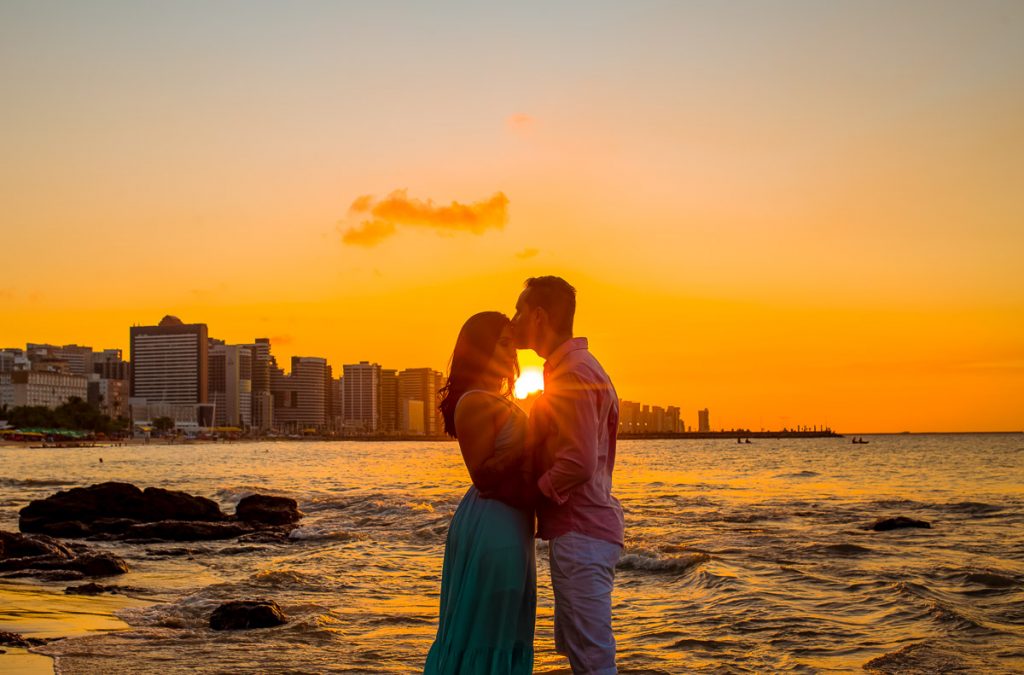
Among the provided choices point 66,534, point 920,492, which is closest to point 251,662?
point 66,534

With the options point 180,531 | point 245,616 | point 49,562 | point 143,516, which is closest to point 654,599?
point 245,616

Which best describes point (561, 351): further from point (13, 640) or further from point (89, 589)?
point (89, 589)

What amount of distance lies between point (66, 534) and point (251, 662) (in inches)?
582

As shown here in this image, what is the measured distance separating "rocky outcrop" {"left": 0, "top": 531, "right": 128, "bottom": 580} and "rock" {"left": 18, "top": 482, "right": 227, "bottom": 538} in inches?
221

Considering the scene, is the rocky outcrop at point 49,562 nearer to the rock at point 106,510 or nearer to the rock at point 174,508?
the rock at point 106,510

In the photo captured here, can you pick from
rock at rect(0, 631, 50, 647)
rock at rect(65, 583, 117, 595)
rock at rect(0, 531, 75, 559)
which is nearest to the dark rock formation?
rock at rect(0, 531, 75, 559)

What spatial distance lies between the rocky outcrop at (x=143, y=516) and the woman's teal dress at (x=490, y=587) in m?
17.7

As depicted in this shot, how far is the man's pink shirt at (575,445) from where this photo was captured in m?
4.49

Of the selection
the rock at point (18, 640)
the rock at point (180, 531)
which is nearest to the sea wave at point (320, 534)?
the rock at point (180, 531)

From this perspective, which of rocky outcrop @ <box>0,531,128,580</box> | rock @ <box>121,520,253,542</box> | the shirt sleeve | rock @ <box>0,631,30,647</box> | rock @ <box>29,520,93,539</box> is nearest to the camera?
the shirt sleeve

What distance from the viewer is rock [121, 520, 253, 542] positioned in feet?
68.1

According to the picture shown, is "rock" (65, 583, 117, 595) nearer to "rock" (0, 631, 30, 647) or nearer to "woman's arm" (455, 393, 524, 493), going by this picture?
"rock" (0, 631, 30, 647)

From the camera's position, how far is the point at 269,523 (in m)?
23.9

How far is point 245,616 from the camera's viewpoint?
10297mm
